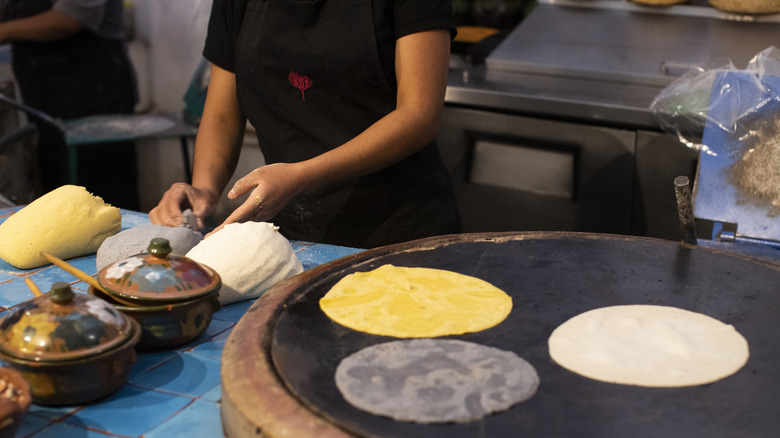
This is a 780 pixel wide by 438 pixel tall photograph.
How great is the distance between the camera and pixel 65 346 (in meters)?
1.04

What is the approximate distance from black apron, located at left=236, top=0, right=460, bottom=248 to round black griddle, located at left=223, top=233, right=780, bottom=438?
495 mm

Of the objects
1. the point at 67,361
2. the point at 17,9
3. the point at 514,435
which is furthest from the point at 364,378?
the point at 17,9

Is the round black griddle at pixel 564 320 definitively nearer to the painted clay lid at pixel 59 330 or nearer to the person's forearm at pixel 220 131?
the painted clay lid at pixel 59 330

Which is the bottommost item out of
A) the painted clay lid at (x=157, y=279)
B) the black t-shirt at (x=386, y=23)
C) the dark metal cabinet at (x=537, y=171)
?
the dark metal cabinet at (x=537, y=171)

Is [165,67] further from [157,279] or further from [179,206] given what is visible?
[157,279]

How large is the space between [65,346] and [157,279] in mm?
207

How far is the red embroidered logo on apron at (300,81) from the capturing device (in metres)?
2.01

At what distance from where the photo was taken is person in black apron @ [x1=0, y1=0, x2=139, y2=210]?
11.6 ft

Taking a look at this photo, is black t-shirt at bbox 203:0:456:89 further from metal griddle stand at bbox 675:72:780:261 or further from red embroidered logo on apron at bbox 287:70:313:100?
metal griddle stand at bbox 675:72:780:261

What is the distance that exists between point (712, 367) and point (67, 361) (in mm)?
903

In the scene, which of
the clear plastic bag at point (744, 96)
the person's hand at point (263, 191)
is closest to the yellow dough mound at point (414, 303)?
the person's hand at point (263, 191)

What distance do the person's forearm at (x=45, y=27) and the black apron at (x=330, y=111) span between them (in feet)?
5.86

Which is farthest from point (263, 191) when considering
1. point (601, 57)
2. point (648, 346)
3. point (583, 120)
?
point (601, 57)

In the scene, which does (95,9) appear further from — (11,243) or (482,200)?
(11,243)
